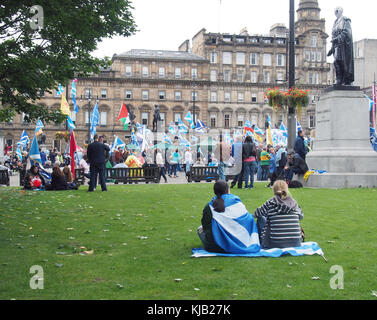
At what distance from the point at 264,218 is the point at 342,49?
13.6 meters

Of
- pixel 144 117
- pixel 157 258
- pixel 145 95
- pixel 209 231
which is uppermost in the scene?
pixel 145 95

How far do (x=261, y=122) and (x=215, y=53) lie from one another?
Result: 16.6 meters

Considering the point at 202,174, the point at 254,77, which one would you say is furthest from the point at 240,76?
the point at 202,174

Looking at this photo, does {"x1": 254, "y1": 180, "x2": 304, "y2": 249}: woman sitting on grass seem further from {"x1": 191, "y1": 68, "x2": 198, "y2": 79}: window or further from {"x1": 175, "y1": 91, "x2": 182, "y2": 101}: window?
{"x1": 191, "y1": 68, "x2": 198, "y2": 79}: window

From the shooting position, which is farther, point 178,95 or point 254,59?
point 254,59

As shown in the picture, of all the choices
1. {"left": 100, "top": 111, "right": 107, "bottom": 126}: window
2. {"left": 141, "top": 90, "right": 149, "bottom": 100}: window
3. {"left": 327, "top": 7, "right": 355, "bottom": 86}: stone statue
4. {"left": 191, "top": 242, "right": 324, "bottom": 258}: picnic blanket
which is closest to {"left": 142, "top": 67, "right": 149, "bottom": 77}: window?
{"left": 141, "top": 90, "right": 149, "bottom": 100}: window

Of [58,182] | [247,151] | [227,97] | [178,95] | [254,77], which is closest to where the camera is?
[247,151]

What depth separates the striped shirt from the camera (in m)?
7.92

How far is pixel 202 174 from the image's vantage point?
27812 millimetres

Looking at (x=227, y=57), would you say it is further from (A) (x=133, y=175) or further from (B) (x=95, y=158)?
(B) (x=95, y=158)

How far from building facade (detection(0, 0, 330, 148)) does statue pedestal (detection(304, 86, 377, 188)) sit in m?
74.0

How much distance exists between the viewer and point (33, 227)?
11.0 meters
